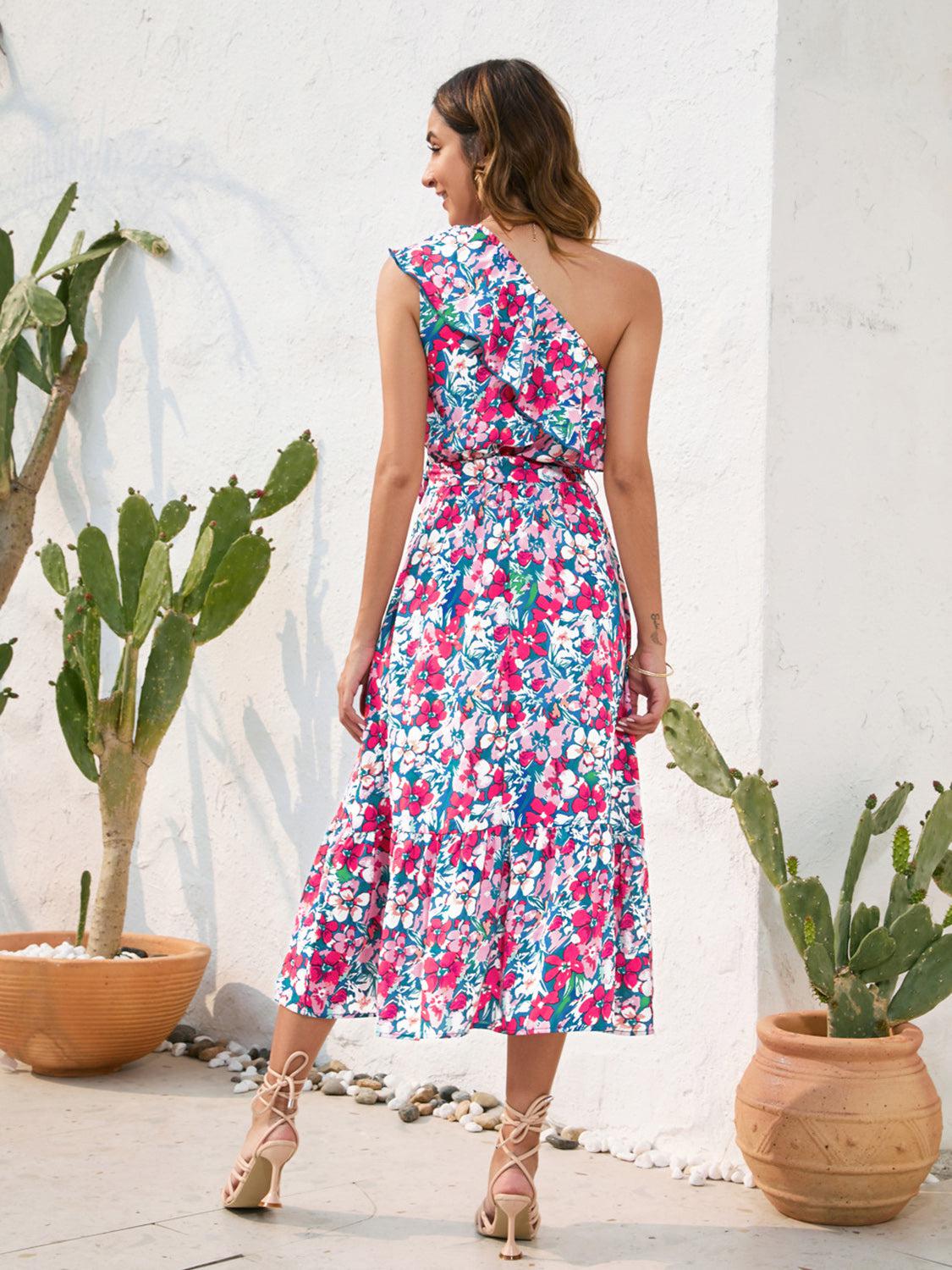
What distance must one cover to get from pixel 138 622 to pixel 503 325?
166cm

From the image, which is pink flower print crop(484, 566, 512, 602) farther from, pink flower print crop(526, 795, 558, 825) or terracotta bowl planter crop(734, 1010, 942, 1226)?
terracotta bowl planter crop(734, 1010, 942, 1226)

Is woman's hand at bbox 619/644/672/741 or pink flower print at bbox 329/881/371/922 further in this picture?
woman's hand at bbox 619/644/672/741

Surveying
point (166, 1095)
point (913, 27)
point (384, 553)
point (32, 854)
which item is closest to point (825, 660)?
point (384, 553)

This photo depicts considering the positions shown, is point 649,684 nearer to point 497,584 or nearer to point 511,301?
point 497,584

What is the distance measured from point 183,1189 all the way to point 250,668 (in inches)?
62.6

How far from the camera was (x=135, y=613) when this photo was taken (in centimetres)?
375

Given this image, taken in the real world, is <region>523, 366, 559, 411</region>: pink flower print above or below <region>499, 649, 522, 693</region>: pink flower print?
above

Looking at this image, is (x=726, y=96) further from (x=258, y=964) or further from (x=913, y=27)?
(x=258, y=964)

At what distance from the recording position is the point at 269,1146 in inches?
96.4

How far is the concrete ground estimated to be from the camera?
239 cm

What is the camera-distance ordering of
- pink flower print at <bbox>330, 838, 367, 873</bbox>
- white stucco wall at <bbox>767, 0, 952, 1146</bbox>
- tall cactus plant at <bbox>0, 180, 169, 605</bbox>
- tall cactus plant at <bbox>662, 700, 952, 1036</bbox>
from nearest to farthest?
pink flower print at <bbox>330, 838, 367, 873</bbox> → tall cactus plant at <bbox>662, 700, 952, 1036</bbox> → white stucco wall at <bbox>767, 0, 952, 1146</bbox> → tall cactus plant at <bbox>0, 180, 169, 605</bbox>

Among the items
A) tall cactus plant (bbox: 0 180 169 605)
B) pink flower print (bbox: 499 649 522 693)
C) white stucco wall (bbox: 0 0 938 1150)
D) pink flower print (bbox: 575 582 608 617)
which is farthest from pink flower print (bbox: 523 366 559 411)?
tall cactus plant (bbox: 0 180 169 605)

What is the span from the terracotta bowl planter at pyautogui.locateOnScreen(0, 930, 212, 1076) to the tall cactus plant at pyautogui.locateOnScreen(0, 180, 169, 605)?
56.5 inches

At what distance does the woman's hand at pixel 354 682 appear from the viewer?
243 cm
